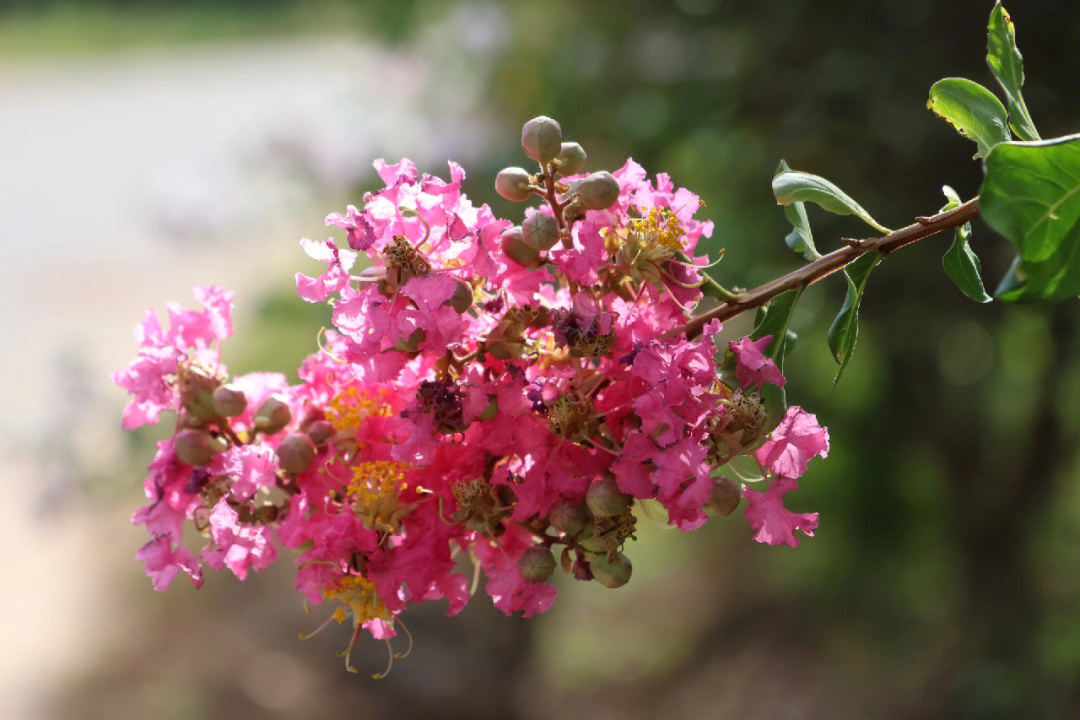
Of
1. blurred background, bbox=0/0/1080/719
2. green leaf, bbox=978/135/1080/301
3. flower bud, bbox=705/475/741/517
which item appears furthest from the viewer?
blurred background, bbox=0/0/1080/719

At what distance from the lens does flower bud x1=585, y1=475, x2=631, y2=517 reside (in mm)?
489

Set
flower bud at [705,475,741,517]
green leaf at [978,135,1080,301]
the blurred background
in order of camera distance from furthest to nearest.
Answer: the blurred background
flower bud at [705,475,741,517]
green leaf at [978,135,1080,301]

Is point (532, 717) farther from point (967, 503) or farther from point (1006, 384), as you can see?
point (1006, 384)

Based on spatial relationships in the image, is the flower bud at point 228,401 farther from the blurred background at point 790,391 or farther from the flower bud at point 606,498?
the blurred background at point 790,391

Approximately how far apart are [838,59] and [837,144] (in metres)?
0.14

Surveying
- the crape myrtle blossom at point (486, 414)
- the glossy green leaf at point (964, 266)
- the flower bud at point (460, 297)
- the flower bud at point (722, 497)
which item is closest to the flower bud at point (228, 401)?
the crape myrtle blossom at point (486, 414)

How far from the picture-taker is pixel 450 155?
1934mm

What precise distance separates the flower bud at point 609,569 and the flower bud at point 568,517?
0.7 inches

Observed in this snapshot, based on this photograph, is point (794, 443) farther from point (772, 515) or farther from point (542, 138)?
point (542, 138)

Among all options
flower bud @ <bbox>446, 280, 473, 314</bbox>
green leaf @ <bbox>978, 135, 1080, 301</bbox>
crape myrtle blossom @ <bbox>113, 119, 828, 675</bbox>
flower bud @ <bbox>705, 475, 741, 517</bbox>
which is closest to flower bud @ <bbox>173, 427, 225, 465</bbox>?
crape myrtle blossom @ <bbox>113, 119, 828, 675</bbox>

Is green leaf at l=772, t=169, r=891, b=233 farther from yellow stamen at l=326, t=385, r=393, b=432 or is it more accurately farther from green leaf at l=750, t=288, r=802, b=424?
yellow stamen at l=326, t=385, r=393, b=432

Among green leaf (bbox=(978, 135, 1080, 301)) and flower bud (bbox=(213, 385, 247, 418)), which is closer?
green leaf (bbox=(978, 135, 1080, 301))

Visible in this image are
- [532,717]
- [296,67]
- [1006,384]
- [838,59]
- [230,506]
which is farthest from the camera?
[296,67]

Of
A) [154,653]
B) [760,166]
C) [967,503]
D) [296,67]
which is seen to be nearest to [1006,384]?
[967,503]
